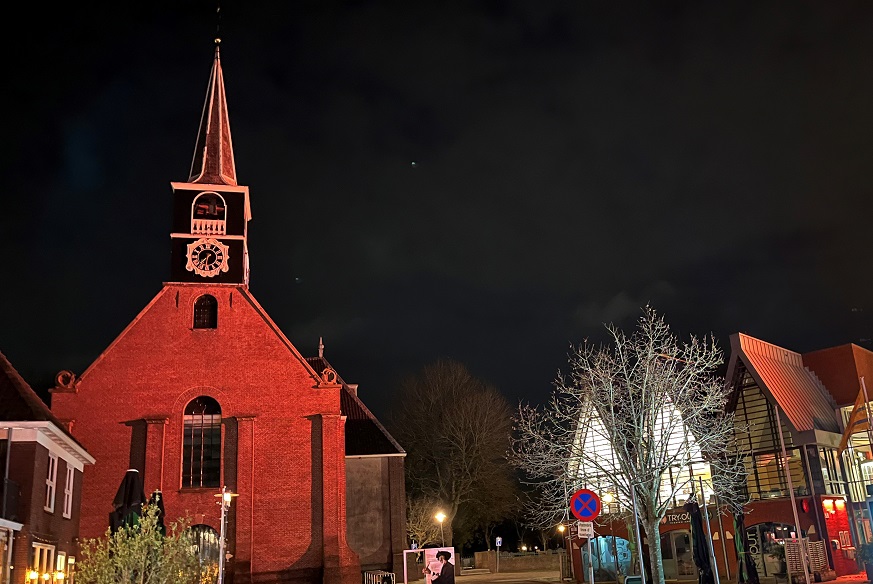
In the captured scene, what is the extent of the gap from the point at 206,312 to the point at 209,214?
4803 mm

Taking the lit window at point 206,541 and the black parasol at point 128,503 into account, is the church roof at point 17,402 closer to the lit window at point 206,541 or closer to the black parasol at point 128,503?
the black parasol at point 128,503

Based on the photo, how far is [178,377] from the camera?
33062 mm

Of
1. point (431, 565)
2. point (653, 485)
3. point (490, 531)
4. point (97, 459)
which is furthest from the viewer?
point (490, 531)

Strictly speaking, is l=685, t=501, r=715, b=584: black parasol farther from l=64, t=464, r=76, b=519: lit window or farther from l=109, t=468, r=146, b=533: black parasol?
l=64, t=464, r=76, b=519: lit window

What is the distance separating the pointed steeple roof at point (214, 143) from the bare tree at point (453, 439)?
84.5ft

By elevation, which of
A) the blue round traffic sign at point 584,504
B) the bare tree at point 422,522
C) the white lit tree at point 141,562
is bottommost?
the white lit tree at point 141,562

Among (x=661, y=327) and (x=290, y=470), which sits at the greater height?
(x=661, y=327)

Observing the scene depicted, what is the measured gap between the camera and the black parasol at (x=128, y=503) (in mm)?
21719

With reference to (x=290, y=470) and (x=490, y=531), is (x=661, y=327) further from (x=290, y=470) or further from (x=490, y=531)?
(x=490, y=531)

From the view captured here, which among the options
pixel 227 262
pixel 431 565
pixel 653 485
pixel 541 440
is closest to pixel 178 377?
pixel 227 262

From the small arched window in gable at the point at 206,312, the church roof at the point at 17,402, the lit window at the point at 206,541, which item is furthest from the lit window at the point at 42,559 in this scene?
the small arched window in gable at the point at 206,312

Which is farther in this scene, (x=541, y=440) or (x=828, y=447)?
(x=828, y=447)

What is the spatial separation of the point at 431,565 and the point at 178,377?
13764 mm

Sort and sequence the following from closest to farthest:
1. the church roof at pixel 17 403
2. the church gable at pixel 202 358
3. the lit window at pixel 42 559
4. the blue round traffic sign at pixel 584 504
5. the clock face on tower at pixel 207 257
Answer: the blue round traffic sign at pixel 584 504 → the church roof at pixel 17 403 → the lit window at pixel 42 559 → the church gable at pixel 202 358 → the clock face on tower at pixel 207 257
